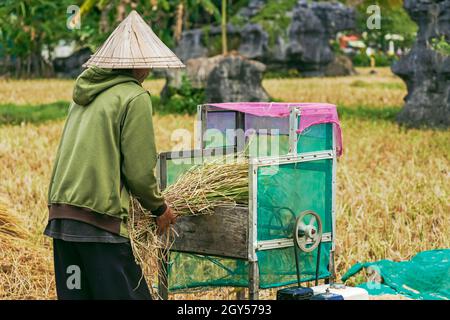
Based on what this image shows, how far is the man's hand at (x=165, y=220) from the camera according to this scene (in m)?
5.15

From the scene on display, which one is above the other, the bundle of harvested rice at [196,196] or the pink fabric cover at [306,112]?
the pink fabric cover at [306,112]

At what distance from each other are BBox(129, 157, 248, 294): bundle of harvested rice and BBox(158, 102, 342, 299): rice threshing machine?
9 centimetres

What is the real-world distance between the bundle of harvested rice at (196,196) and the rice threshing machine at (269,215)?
3.6 inches

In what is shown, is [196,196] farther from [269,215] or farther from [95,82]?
[95,82]

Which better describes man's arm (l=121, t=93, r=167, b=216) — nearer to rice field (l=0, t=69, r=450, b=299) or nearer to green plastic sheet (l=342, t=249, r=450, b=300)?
green plastic sheet (l=342, t=249, r=450, b=300)

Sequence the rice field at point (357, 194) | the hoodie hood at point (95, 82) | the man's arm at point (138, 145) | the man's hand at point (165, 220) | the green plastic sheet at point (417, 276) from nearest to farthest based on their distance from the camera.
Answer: the man's arm at point (138, 145) → the hoodie hood at point (95, 82) → the man's hand at point (165, 220) → the green plastic sheet at point (417, 276) → the rice field at point (357, 194)

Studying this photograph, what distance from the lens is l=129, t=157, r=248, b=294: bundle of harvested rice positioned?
524cm

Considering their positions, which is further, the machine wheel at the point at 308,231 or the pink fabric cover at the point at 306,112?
the pink fabric cover at the point at 306,112

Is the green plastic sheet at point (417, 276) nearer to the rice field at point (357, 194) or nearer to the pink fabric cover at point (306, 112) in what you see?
the rice field at point (357, 194)

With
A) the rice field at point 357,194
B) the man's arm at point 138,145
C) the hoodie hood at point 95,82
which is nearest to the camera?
the man's arm at point 138,145

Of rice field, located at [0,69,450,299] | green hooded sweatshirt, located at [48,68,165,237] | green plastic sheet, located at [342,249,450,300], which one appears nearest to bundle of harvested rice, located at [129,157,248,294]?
green hooded sweatshirt, located at [48,68,165,237]

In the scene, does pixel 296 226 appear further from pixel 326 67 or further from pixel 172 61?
pixel 326 67

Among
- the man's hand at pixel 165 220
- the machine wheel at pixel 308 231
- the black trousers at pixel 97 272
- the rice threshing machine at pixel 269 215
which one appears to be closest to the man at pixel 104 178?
the black trousers at pixel 97 272

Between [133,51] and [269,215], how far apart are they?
1.14 m
